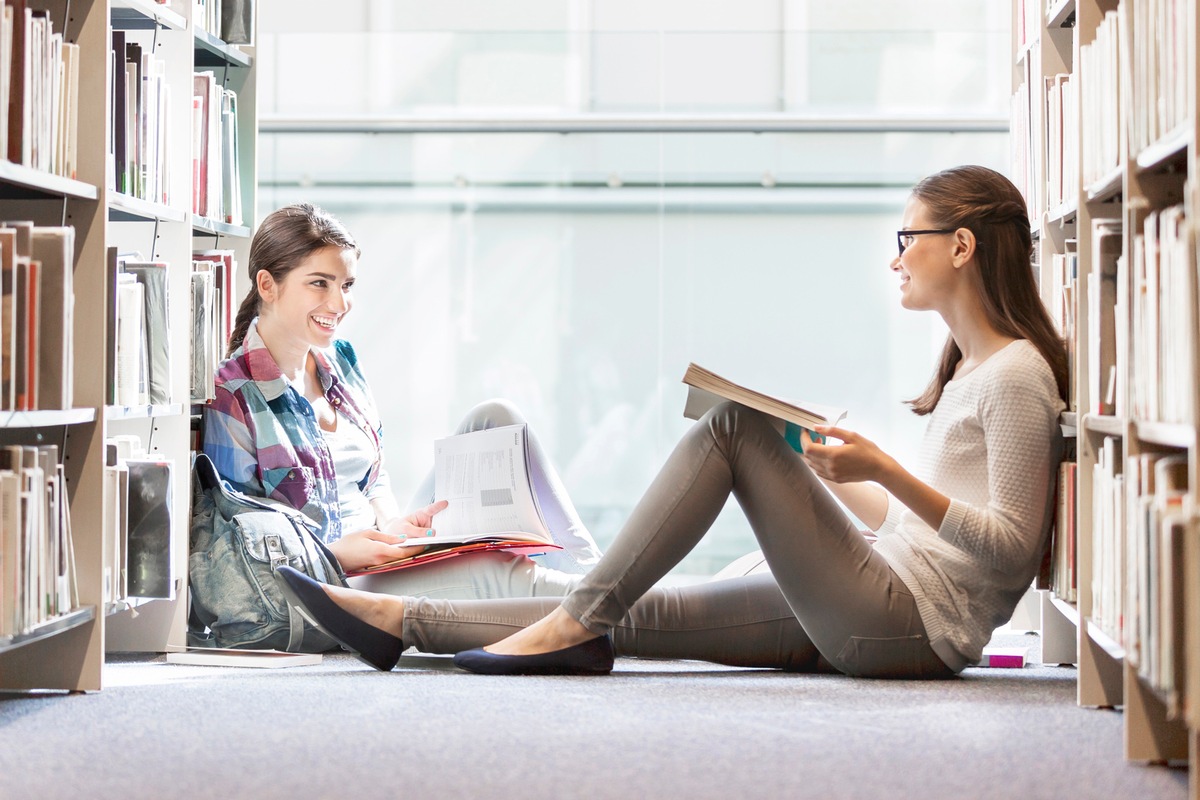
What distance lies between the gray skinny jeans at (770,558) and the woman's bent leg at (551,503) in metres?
0.51

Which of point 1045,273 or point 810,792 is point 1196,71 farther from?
point 1045,273

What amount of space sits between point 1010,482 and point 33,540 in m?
1.45

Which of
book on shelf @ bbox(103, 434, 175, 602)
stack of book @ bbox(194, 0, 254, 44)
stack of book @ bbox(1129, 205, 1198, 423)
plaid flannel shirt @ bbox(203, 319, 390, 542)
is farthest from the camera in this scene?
stack of book @ bbox(194, 0, 254, 44)

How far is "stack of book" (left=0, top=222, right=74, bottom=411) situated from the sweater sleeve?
1356mm

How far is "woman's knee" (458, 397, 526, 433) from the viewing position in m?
2.62

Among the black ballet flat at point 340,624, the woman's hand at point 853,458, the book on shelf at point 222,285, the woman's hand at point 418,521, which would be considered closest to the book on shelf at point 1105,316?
the woman's hand at point 853,458

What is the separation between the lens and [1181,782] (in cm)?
143

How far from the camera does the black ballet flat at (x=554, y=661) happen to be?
2037mm

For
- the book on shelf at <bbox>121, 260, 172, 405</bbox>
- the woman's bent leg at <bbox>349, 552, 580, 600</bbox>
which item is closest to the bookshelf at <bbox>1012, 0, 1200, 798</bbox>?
the woman's bent leg at <bbox>349, 552, 580, 600</bbox>

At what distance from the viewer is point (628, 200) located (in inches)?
143

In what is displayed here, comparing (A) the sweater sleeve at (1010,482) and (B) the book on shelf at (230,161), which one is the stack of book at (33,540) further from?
(A) the sweater sleeve at (1010,482)

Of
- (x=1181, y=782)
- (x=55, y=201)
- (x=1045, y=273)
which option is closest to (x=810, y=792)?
(x=1181, y=782)

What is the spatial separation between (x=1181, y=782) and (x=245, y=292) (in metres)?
2.17

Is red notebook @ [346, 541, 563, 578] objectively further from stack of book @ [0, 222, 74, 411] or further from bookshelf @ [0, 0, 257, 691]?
stack of book @ [0, 222, 74, 411]
